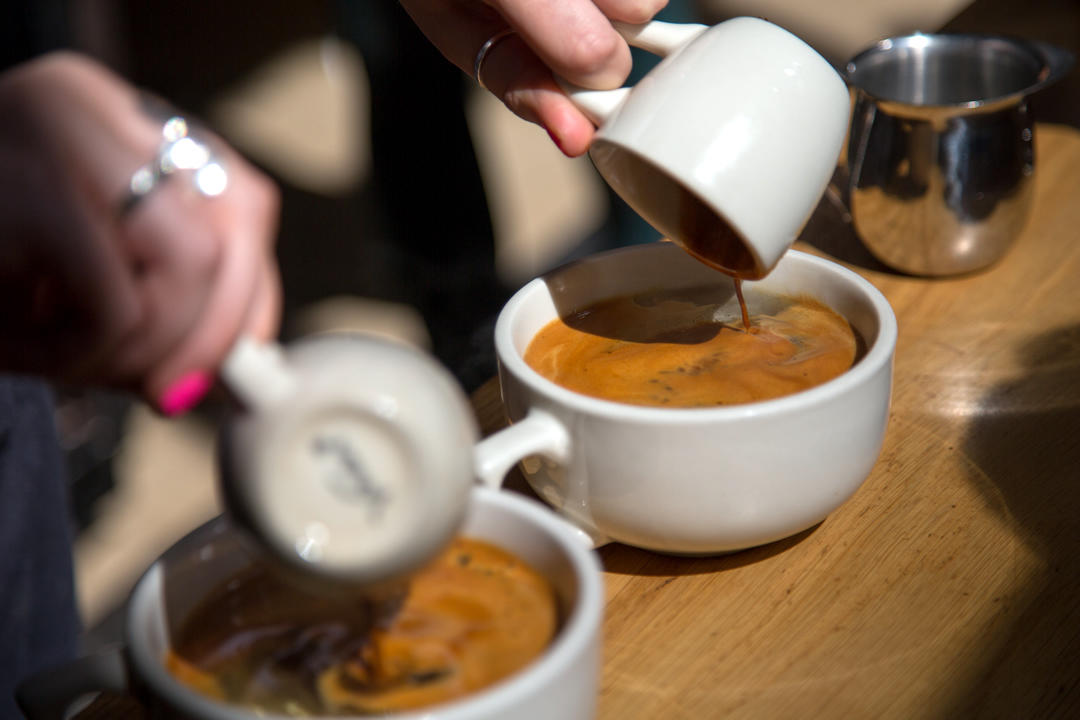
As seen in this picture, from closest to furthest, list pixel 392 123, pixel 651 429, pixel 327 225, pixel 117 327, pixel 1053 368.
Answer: pixel 117 327
pixel 651 429
pixel 1053 368
pixel 392 123
pixel 327 225

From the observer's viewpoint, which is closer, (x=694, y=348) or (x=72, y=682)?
(x=72, y=682)

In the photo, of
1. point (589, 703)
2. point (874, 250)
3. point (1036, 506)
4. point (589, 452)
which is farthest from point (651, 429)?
point (874, 250)

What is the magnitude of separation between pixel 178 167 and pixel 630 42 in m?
0.52

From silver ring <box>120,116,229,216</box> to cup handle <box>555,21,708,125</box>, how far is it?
434 mm

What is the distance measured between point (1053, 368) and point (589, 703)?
2.08 ft

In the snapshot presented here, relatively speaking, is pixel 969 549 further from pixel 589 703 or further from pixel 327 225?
pixel 327 225

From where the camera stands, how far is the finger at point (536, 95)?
3.12ft

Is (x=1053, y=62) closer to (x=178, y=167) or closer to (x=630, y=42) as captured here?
(x=630, y=42)

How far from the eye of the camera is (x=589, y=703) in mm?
603

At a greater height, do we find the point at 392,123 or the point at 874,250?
the point at 874,250

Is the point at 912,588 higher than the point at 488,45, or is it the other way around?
the point at 488,45

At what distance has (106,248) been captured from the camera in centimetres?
46

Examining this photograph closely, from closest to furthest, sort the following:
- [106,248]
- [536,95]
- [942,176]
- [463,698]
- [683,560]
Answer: [106,248]
[463,698]
[683,560]
[536,95]
[942,176]

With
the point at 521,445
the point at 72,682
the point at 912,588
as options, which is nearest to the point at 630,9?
the point at 521,445
